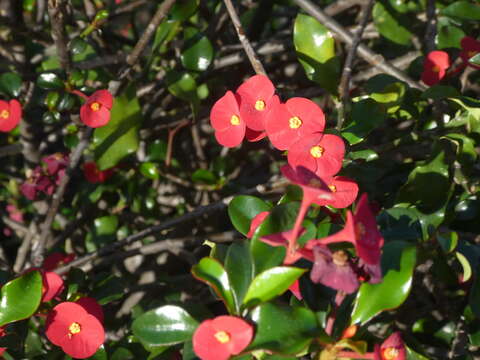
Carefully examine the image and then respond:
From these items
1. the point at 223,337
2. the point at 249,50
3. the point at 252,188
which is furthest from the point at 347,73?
the point at 223,337

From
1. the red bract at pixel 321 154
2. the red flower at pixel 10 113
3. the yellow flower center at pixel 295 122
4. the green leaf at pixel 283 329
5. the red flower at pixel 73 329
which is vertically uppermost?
the yellow flower center at pixel 295 122

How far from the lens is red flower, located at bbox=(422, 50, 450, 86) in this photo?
1.39 meters

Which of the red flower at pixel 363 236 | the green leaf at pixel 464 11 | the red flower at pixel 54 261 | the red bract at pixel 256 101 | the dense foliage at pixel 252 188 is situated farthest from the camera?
the red flower at pixel 54 261

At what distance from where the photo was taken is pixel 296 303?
101cm

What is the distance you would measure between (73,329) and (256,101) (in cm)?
55

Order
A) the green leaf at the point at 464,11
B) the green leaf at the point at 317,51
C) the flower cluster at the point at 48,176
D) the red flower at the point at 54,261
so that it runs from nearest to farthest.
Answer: the green leaf at the point at 317,51 → the green leaf at the point at 464,11 → the red flower at the point at 54,261 → the flower cluster at the point at 48,176

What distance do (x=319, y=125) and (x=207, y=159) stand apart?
1.25 m

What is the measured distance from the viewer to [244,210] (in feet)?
3.63

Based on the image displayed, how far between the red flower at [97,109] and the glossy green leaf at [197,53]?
10.2 inches

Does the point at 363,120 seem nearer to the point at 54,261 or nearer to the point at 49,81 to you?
the point at 49,81

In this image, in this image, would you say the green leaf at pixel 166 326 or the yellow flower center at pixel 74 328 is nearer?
the green leaf at pixel 166 326

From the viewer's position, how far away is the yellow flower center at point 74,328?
110 cm

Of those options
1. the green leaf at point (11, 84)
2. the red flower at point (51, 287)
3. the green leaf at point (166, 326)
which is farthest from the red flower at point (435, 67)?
the green leaf at point (11, 84)

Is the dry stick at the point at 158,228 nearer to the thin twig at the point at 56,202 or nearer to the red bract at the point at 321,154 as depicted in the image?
the thin twig at the point at 56,202
